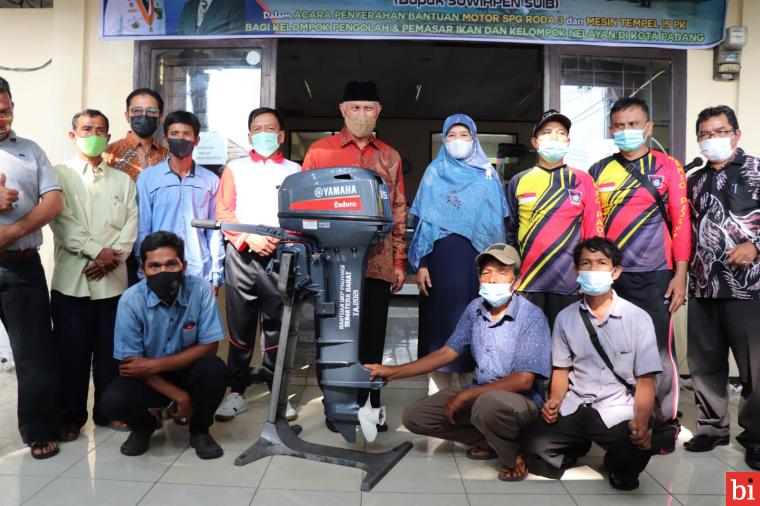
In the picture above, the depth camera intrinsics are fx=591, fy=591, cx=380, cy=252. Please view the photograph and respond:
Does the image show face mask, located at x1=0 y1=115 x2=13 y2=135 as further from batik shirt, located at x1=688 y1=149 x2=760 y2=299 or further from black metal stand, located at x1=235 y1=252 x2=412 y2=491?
batik shirt, located at x1=688 y1=149 x2=760 y2=299

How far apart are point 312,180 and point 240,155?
1930mm

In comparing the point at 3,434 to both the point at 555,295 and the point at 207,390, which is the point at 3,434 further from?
the point at 555,295

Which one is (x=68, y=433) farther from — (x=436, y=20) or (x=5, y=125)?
(x=436, y=20)

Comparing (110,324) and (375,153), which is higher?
(375,153)

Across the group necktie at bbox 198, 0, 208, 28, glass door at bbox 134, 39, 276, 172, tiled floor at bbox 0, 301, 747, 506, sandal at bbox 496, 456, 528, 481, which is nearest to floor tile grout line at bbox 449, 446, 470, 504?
tiled floor at bbox 0, 301, 747, 506

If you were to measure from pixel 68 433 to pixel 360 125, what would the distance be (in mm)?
1941

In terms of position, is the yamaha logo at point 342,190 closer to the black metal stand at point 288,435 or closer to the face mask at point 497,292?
the black metal stand at point 288,435

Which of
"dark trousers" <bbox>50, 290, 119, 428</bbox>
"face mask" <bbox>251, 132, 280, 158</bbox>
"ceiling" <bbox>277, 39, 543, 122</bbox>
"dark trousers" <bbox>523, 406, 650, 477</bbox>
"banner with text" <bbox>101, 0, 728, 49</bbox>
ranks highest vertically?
"ceiling" <bbox>277, 39, 543, 122</bbox>

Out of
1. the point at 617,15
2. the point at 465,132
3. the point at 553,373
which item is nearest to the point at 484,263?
the point at 553,373

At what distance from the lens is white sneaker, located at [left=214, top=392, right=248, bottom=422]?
3.00 metres

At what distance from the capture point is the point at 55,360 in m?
2.59

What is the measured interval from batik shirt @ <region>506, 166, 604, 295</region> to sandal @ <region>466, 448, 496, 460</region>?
76cm

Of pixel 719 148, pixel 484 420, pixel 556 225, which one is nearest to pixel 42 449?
pixel 484 420

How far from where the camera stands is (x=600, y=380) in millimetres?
2326
